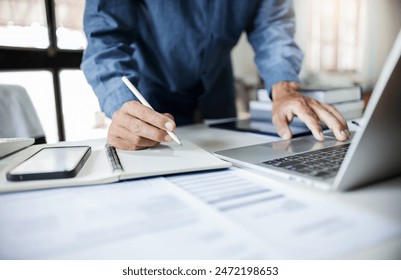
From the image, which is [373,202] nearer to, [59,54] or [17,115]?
[17,115]

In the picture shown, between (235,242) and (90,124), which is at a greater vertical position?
(235,242)

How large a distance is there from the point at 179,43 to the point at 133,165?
506 mm

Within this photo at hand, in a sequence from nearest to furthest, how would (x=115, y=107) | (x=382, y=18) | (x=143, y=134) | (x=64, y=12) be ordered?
(x=143, y=134) → (x=115, y=107) → (x=64, y=12) → (x=382, y=18)

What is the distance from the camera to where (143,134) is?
490 millimetres

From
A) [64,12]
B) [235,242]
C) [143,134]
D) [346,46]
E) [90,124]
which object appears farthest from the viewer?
[346,46]

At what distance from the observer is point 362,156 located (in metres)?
0.31

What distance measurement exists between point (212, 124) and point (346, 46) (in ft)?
10.6

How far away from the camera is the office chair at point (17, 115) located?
2.80 ft

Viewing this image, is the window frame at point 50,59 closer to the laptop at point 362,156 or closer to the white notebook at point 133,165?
the white notebook at point 133,165

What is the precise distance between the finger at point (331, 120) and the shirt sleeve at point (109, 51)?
0.35 m

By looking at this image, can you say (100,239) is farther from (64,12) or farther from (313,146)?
(64,12)

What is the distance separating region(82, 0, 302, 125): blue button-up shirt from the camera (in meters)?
0.68

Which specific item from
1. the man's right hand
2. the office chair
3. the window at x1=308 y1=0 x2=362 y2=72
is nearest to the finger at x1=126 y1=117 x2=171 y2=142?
the man's right hand

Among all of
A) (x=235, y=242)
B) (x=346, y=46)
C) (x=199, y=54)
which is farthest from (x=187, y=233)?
(x=346, y=46)
